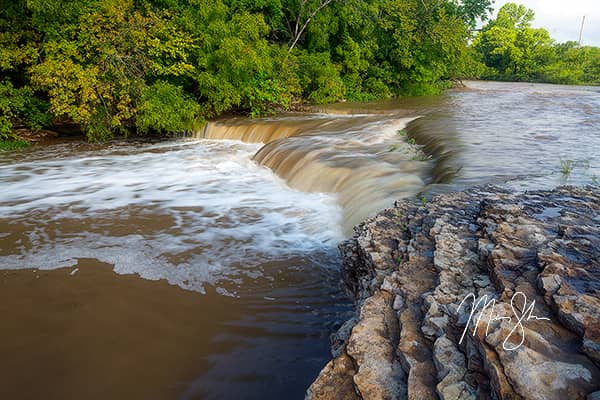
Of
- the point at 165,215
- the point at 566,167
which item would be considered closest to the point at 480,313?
the point at 566,167

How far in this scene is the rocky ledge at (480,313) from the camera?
5.60 feet

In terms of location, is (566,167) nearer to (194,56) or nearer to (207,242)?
(207,242)

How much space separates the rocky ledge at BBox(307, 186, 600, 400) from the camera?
5.60 feet

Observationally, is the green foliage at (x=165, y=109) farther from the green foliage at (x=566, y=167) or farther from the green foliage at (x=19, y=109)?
the green foliage at (x=566, y=167)

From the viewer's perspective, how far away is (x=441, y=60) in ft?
65.4

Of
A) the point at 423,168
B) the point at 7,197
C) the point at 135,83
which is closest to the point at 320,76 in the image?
the point at 135,83

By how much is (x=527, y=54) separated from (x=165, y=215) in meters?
43.7

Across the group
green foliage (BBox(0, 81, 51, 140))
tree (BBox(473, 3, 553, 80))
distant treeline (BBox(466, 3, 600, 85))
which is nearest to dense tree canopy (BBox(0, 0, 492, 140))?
green foliage (BBox(0, 81, 51, 140))

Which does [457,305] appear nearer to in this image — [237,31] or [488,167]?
[488,167]

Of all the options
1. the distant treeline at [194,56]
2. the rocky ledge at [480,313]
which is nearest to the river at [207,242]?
the rocky ledge at [480,313]

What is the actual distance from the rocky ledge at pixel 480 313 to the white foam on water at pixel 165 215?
186 centimetres

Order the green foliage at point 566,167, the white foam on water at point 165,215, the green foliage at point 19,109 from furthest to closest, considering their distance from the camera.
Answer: the green foliage at point 19,109 → the green foliage at point 566,167 → the white foam on water at point 165,215

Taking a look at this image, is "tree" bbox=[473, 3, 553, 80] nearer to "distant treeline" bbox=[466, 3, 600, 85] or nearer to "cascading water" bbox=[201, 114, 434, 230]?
"distant treeline" bbox=[466, 3, 600, 85]

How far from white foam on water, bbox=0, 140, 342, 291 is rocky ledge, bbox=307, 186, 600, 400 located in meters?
1.86
